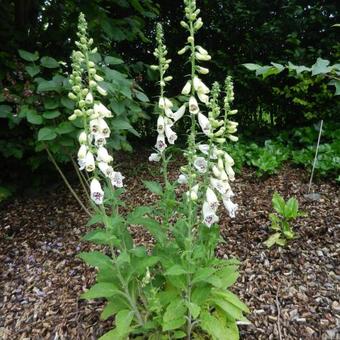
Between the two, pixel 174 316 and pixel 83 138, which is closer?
pixel 83 138

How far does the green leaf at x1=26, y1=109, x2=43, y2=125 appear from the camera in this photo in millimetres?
2999

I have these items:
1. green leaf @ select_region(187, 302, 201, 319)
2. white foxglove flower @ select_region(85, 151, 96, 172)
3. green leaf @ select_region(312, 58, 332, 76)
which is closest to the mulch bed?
white foxglove flower @ select_region(85, 151, 96, 172)

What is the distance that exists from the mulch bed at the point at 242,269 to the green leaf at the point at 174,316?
2.23ft

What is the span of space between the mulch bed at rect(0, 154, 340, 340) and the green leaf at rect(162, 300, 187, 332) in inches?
26.8

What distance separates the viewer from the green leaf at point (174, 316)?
2203mm

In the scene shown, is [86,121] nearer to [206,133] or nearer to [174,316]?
[206,133]

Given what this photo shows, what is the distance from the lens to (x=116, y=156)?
18.9 feet

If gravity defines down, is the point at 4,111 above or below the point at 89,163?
below

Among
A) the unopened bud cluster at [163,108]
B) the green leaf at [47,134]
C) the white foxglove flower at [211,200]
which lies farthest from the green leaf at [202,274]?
the green leaf at [47,134]

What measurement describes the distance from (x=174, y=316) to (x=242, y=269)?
3.76ft

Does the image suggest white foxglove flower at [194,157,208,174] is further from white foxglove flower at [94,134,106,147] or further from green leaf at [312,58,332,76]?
green leaf at [312,58,332,76]

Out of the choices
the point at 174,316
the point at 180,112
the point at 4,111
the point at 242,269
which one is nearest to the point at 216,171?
the point at 180,112

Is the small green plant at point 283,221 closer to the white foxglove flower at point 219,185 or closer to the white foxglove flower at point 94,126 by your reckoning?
the white foxglove flower at point 219,185

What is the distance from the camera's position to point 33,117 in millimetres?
3027
